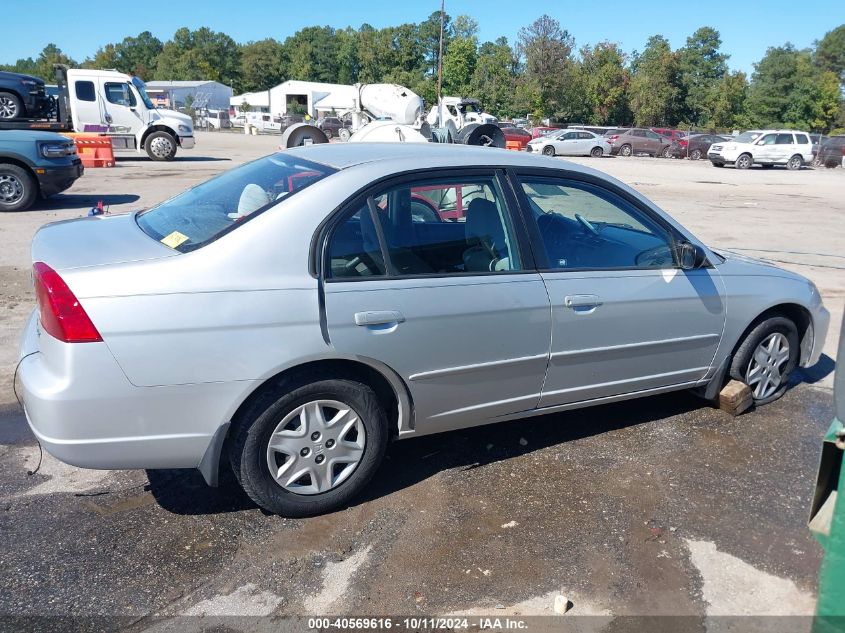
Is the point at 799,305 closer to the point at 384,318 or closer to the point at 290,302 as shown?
the point at 384,318

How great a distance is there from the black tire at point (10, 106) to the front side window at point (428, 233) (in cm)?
1826

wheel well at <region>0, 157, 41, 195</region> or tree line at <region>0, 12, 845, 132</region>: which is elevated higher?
tree line at <region>0, 12, 845, 132</region>

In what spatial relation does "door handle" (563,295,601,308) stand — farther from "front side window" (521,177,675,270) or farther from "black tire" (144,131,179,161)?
"black tire" (144,131,179,161)

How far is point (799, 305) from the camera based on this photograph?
4.79 meters

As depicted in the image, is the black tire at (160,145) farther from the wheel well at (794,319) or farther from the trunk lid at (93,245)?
the wheel well at (794,319)

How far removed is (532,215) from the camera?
3.91 metres

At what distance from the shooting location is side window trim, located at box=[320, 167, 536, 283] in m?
3.29

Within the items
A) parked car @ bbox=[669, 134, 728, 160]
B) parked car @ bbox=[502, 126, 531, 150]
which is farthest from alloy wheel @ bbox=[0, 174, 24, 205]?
parked car @ bbox=[669, 134, 728, 160]

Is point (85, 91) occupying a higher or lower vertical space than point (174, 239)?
higher

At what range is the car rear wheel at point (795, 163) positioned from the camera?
3334 centimetres

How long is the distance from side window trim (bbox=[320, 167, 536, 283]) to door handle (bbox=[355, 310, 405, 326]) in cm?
16

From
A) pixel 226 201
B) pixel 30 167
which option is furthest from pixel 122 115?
pixel 226 201

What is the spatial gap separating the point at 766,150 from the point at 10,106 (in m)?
30.0

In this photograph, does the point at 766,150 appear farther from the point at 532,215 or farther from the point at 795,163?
the point at 532,215
